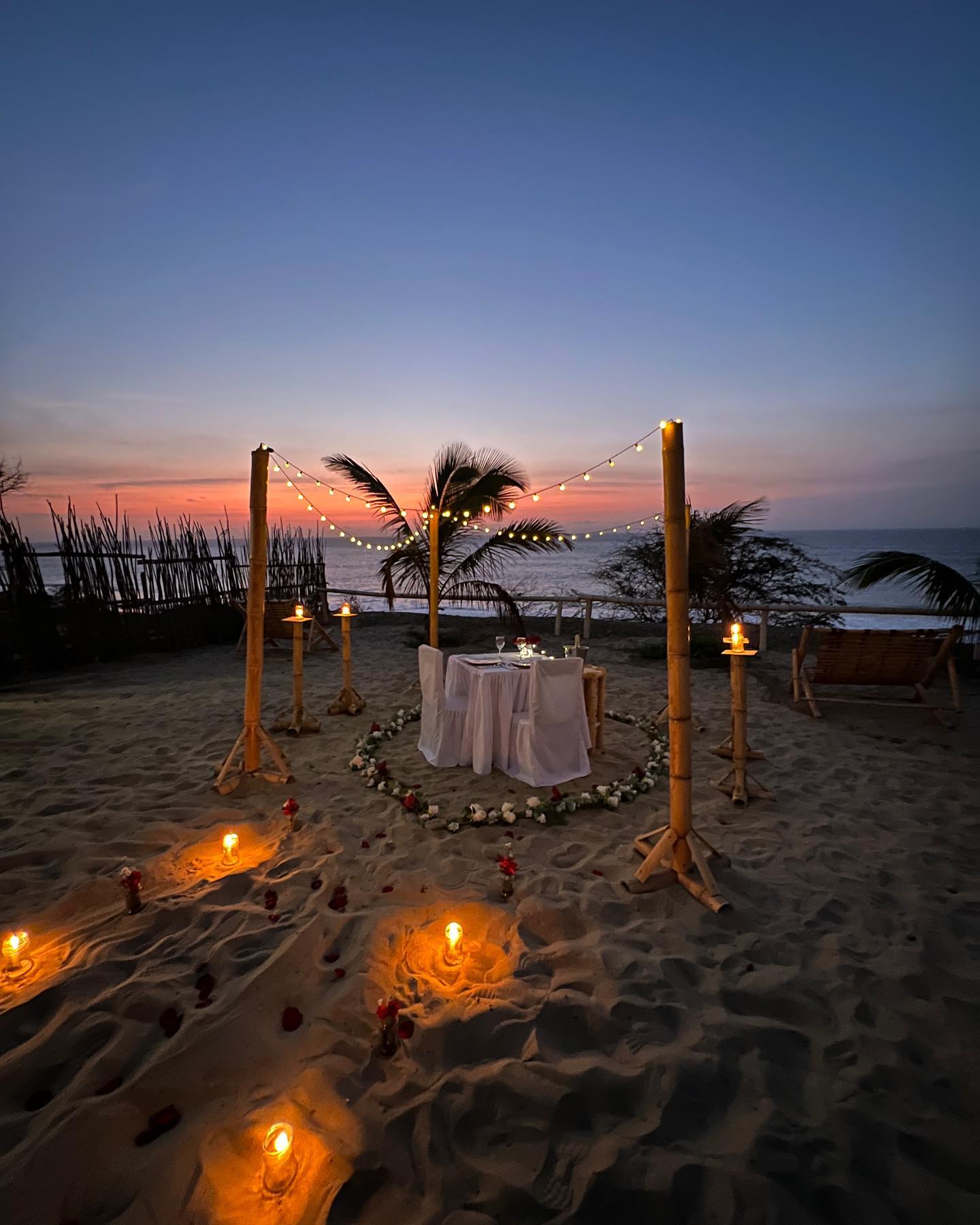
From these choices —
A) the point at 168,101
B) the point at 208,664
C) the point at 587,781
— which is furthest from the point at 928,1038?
the point at 168,101

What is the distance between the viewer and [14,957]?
2043 millimetres

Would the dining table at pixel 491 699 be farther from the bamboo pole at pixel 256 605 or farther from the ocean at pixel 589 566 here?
the ocean at pixel 589 566

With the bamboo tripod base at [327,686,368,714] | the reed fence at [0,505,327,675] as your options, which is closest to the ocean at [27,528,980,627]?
the reed fence at [0,505,327,675]

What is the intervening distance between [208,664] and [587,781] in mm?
5901

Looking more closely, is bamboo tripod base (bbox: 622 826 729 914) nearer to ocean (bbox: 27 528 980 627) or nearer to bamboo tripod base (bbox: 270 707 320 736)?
bamboo tripod base (bbox: 270 707 320 736)

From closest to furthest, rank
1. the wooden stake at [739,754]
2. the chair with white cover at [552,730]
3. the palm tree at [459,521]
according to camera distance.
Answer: the wooden stake at [739,754] → the chair with white cover at [552,730] → the palm tree at [459,521]

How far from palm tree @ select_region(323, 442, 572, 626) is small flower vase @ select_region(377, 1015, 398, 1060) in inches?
215

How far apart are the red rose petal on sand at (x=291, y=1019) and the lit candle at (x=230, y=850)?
1152mm

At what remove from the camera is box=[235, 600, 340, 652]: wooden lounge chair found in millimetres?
7348

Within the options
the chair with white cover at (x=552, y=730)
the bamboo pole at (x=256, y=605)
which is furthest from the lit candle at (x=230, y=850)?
the chair with white cover at (x=552, y=730)

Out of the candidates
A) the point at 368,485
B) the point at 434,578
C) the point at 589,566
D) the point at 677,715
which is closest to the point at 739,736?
the point at 677,715

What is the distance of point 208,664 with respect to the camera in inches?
298

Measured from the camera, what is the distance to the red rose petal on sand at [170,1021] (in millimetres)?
1736

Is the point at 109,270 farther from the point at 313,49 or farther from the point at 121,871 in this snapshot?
the point at 121,871
